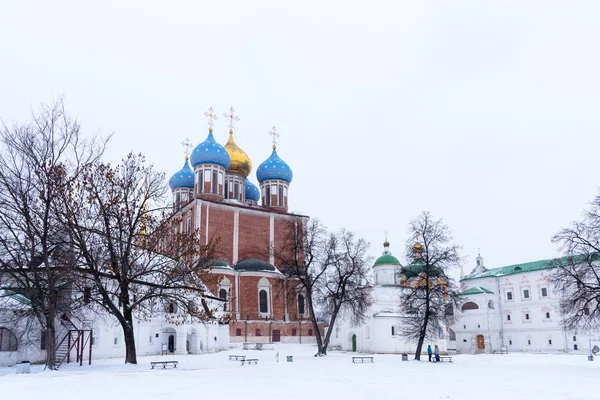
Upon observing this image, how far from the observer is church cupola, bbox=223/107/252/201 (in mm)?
58656

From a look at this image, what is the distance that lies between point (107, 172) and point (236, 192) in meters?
35.3

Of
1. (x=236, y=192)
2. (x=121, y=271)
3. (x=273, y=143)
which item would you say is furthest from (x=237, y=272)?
(x=121, y=271)

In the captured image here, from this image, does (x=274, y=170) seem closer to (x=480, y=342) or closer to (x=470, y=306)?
(x=470, y=306)

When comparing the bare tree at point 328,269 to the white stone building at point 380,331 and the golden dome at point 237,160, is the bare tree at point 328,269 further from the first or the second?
the golden dome at point 237,160

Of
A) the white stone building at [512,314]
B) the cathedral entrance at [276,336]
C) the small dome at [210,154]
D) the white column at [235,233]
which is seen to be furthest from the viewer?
the small dome at [210,154]

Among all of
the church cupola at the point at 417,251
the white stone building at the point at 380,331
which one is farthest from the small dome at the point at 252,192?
the church cupola at the point at 417,251

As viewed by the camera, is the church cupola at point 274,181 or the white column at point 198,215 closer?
the white column at point 198,215

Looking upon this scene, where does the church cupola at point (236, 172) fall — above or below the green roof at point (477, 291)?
above

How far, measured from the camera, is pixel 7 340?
2712 cm

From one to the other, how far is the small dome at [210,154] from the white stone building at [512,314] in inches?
1102

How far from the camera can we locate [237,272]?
48.5 meters

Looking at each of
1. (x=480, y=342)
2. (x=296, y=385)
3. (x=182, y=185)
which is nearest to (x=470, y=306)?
(x=480, y=342)

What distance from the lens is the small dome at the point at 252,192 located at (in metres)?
62.6

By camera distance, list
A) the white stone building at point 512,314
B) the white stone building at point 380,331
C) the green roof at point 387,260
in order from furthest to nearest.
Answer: the green roof at point 387,260, the white stone building at point 512,314, the white stone building at point 380,331
